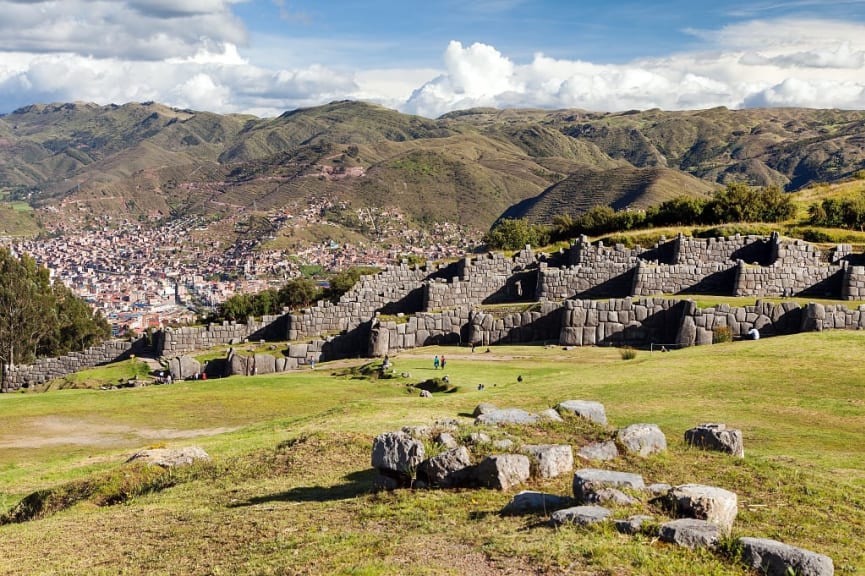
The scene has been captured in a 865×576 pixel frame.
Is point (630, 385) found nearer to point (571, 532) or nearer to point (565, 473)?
point (565, 473)

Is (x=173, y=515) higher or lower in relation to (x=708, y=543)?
lower

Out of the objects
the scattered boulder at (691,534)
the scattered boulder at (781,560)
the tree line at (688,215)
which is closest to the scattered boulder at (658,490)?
the scattered boulder at (691,534)

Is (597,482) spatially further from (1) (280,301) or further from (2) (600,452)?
(1) (280,301)

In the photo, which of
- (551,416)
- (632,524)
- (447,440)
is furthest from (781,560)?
(551,416)

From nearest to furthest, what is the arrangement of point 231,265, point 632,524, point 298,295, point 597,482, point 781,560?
point 781,560, point 632,524, point 597,482, point 298,295, point 231,265

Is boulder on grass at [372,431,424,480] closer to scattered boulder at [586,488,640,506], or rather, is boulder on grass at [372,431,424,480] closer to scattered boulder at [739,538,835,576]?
scattered boulder at [586,488,640,506]

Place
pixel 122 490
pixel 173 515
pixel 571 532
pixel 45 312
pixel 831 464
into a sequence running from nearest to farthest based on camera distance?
pixel 571 532 → pixel 173 515 → pixel 831 464 → pixel 122 490 → pixel 45 312

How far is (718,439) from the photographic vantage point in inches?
530

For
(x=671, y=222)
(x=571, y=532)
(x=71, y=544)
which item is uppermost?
(x=671, y=222)

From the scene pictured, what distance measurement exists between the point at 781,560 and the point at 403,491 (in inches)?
214

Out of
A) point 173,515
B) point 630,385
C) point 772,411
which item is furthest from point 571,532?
point 630,385

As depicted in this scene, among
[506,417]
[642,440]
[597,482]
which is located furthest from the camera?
[506,417]

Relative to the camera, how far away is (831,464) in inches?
523

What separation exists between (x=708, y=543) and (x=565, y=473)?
11.3 ft
